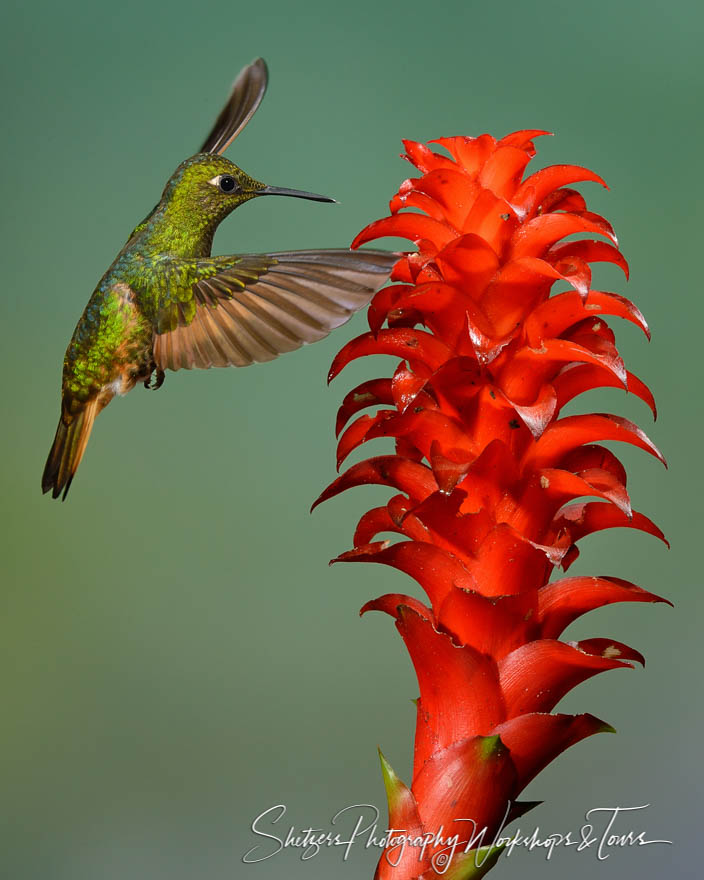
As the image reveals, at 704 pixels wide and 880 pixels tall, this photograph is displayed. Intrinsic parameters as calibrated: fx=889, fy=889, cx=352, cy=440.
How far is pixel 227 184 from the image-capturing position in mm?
1188

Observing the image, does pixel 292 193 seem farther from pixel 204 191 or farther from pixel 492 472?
pixel 492 472

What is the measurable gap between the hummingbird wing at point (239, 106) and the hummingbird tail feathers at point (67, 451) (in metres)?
0.43

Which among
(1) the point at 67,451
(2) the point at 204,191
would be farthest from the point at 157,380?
(2) the point at 204,191

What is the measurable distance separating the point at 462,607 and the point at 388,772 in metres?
0.16

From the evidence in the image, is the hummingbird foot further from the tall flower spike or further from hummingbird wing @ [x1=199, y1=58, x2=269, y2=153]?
the tall flower spike

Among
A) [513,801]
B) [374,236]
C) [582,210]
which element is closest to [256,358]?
[374,236]

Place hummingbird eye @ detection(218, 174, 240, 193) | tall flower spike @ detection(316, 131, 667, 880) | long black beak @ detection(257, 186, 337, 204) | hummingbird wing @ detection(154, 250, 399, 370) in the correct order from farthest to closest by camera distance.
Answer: hummingbird eye @ detection(218, 174, 240, 193)
long black beak @ detection(257, 186, 337, 204)
hummingbird wing @ detection(154, 250, 399, 370)
tall flower spike @ detection(316, 131, 667, 880)

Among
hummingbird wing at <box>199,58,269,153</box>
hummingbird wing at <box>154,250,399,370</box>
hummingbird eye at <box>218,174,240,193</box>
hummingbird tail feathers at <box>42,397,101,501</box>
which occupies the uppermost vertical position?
hummingbird wing at <box>199,58,269,153</box>

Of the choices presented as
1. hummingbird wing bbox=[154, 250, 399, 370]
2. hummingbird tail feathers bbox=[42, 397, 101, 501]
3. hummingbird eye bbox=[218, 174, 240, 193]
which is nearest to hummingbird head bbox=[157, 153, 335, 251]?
hummingbird eye bbox=[218, 174, 240, 193]

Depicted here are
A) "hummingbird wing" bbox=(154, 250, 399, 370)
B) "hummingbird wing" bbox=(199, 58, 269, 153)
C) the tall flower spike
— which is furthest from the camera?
"hummingbird wing" bbox=(199, 58, 269, 153)

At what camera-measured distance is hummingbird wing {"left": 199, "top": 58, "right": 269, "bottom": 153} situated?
132 centimetres

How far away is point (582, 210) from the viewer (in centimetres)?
84

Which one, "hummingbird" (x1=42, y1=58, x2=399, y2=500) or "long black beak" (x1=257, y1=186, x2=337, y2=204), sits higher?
"long black beak" (x1=257, y1=186, x2=337, y2=204)

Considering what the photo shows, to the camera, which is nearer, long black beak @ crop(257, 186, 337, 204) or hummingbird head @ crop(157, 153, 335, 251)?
long black beak @ crop(257, 186, 337, 204)
